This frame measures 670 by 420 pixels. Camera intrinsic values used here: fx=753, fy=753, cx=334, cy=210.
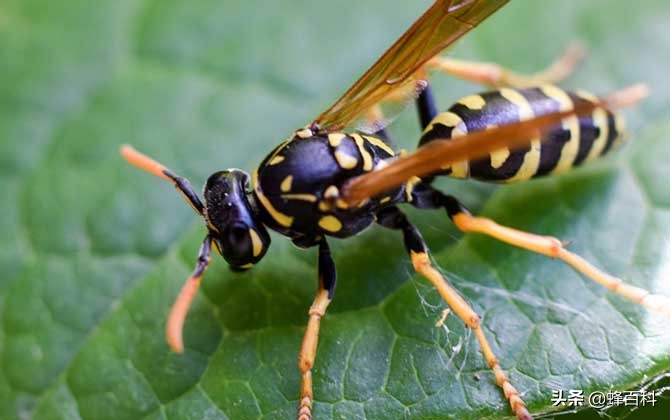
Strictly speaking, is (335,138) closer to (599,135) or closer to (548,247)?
(548,247)

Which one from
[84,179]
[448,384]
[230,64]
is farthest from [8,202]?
[448,384]

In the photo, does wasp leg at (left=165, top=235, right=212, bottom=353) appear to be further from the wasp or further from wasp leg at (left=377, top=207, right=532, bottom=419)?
wasp leg at (left=377, top=207, right=532, bottom=419)

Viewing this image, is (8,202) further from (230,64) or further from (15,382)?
(230,64)

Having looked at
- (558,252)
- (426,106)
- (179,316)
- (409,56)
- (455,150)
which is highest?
(409,56)

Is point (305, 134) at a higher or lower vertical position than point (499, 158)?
higher

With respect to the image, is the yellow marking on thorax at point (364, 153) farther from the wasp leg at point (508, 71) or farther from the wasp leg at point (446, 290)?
the wasp leg at point (508, 71)

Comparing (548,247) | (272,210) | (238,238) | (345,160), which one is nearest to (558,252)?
(548,247)

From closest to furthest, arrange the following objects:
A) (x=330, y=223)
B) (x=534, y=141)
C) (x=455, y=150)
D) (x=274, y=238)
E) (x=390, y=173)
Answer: (x=455, y=150)
(x=390, y=173)
(x=330, y=223)
(x=534, y=141)
(x=274, y=238)
